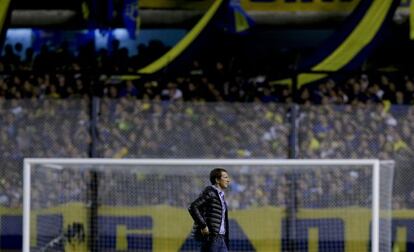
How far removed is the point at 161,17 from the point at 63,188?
533 cm

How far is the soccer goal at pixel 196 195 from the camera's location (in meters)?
18.8

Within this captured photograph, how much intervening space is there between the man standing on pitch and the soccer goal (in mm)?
2542

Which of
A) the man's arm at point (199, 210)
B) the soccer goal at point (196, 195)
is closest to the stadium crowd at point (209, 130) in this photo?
the soccer goal at point (196, 195)

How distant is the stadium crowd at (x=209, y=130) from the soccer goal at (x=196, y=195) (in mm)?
28

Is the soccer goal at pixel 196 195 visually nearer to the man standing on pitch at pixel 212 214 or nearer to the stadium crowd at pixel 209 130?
the stadium crowd at pixel 209 130

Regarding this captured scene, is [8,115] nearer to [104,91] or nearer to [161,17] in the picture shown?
[104,91]

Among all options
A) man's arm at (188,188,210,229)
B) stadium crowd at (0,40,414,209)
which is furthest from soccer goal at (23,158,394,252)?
man's arm at (188,188,210,229)

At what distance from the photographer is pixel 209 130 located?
19.6 metres

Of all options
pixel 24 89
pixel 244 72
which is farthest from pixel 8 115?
pixel 244 72

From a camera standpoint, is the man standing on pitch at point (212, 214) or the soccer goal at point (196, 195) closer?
the man standing on pitch at point (212, 214)

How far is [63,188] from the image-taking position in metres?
18.9

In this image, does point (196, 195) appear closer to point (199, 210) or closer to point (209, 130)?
point (209, 130)

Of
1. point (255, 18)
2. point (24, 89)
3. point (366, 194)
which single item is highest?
point (255, 18)

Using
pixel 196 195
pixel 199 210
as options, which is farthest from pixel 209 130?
pixel 199 210
